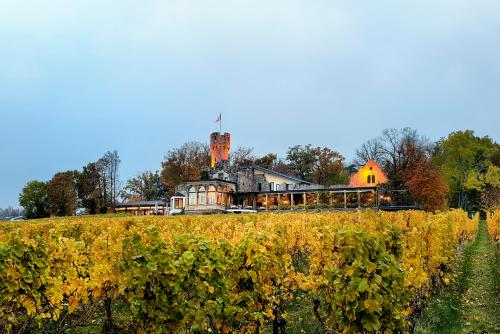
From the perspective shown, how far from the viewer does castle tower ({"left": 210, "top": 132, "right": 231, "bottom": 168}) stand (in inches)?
3056

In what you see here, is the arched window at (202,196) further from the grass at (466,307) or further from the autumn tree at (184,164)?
the grass at (466,307)

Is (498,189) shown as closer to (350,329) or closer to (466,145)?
(466,145)

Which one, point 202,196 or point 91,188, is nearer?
point 202,196

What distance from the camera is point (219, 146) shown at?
77.7m

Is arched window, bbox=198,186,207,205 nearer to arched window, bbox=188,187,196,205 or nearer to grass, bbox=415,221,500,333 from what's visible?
arched window, bbox=188,187,196,205

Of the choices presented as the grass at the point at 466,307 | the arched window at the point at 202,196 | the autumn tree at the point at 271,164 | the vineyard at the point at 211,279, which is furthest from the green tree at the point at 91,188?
the vineyard at the point at 211,279

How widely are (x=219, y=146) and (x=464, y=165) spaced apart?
42.8 meters

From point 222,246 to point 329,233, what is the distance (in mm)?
2766

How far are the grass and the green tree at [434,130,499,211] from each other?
58.9 m

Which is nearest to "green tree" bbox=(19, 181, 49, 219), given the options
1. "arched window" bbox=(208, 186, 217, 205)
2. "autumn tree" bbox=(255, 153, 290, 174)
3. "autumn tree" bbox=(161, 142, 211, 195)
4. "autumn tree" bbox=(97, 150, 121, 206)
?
"autumn tree" bbox=(97, 150, 121, 206)

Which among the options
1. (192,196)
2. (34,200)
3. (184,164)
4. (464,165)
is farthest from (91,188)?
(464,165)

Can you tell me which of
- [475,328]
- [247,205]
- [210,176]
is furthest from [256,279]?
[210,176]

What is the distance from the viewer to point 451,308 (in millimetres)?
10469

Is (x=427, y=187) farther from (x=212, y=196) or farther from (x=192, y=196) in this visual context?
(x=192, y=196)
